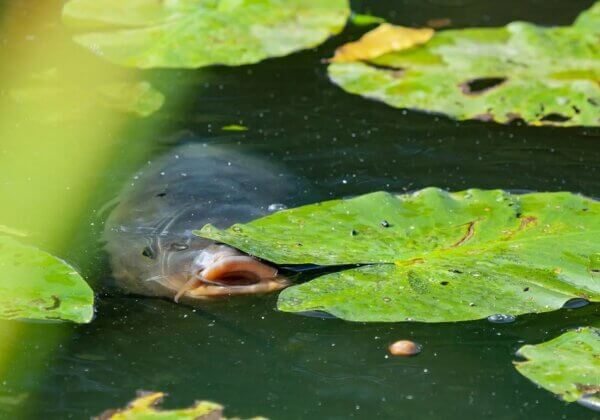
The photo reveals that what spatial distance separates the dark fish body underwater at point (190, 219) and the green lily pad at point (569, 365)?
0.64 metres

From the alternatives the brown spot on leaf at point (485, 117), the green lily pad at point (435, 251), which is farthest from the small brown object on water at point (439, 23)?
the green lily pad at point (435, 251)

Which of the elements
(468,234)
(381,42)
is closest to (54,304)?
(468,234)

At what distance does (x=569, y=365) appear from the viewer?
193 centimetres

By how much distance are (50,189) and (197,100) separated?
2.55ft

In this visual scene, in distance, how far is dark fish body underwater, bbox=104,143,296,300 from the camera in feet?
7.64

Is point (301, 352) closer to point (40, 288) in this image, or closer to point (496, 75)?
point (40, 288)

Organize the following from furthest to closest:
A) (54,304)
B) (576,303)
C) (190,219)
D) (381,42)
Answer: (381,42)
(190,219)
(576,303)
(54,304)

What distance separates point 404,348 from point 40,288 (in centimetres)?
78

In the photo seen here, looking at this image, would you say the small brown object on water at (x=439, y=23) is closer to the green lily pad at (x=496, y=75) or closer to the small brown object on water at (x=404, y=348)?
the green lily pad at (x=496, y=75)

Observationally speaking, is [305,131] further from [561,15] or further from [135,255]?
[561,15]

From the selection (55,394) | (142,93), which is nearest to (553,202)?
(55,394)

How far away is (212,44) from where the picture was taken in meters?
3.63

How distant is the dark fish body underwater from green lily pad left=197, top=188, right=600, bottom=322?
0.41 ft

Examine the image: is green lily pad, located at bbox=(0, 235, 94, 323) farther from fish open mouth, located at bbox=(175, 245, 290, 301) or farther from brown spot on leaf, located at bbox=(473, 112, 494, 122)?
brown spot on leaf, located at bbox=(473, 112, 494, 122)
